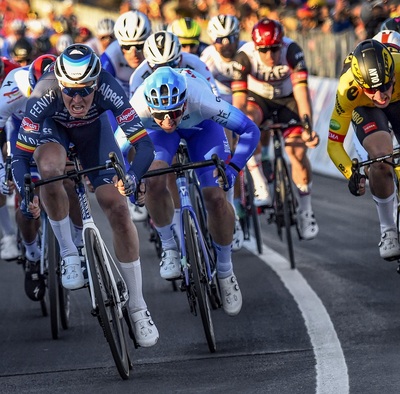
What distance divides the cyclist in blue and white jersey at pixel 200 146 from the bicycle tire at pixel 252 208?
9.72 ft

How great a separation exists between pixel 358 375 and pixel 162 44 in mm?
4344

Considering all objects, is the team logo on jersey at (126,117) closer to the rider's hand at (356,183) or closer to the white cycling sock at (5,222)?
the rider's hand at (356,183)

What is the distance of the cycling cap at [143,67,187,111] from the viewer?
867 cm

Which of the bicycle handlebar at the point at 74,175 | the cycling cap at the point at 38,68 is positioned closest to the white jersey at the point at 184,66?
the cycling cap at the point at 38,68

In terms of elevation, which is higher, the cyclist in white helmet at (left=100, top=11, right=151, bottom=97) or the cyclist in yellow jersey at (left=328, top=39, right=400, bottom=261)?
the cyclist in white helmet at (left=100, top=11, right=151, bottom=97)

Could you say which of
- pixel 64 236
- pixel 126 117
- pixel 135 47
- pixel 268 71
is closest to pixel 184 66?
pixel 135 47

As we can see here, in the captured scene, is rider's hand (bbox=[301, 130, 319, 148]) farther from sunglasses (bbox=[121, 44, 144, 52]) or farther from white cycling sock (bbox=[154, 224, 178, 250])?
white cycling sock (bbox=[154, 224, 178, 250])

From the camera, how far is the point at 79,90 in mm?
8023

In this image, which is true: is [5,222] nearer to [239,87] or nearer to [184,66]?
[184,66]

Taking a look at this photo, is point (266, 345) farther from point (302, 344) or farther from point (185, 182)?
point (185, 182)

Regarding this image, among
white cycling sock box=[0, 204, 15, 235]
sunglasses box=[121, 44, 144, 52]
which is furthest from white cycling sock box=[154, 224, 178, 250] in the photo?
sunglasses box=[121, 44, 144, 52]

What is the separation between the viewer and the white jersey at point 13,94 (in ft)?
32.6

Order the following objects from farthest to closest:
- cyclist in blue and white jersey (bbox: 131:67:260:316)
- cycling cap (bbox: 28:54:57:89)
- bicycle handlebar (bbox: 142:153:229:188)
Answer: cycling cap (bbox: 28:54:57:89), cyclist in blue and white jersey (bbox: 131:67:260:316), bicycle handlebar (bbox: 142:153:229:188)

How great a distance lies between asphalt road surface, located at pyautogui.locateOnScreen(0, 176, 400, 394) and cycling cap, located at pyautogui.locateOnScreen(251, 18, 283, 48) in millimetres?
2051
